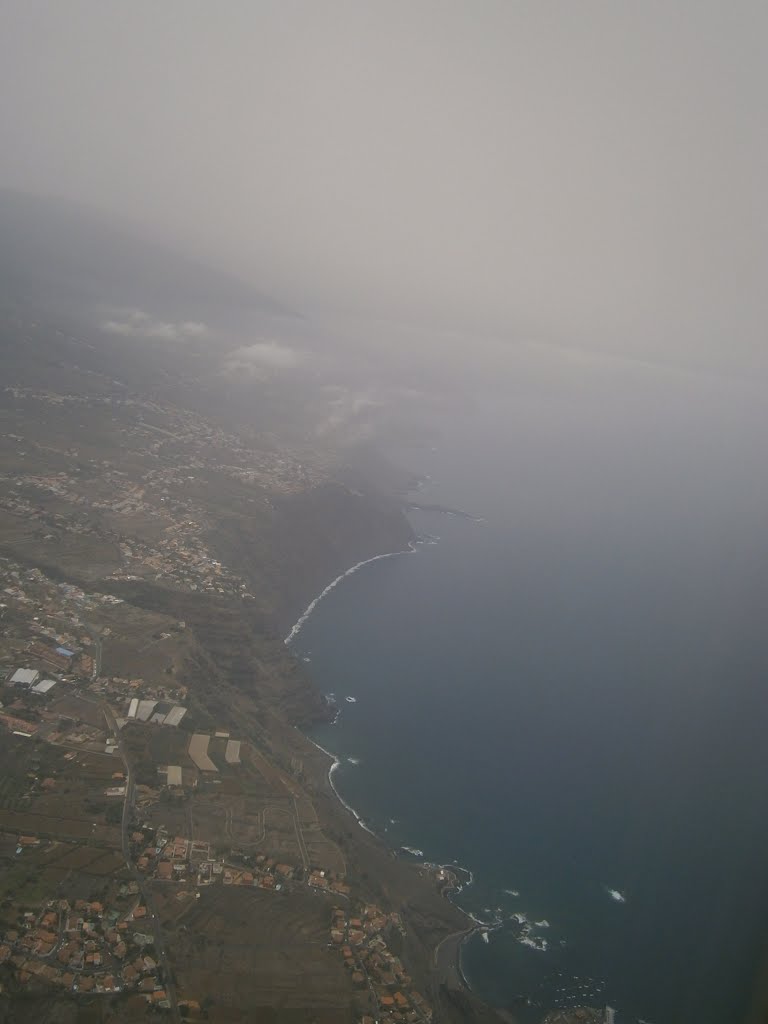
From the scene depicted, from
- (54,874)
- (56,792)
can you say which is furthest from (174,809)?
(54,874)

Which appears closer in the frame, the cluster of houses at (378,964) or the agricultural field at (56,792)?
the cluster of houses at (378,964)

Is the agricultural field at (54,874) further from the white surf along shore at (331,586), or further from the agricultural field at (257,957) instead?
the white surf along shore at (331,586)

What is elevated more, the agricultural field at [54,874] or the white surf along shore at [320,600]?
the agricultural field at [54,874]

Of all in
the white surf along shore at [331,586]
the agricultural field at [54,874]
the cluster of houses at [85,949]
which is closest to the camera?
the cluster of houses at [85,949]

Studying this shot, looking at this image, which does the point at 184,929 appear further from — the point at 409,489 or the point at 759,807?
the point at 409,489

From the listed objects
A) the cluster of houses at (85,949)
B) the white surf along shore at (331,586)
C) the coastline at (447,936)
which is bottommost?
the coastline at (447,936)

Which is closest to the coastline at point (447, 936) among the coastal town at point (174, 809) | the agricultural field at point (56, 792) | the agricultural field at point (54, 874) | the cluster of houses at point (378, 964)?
the coastal town at point (174, 809)

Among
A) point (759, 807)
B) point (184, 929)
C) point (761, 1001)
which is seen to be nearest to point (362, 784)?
point (184, 929)
